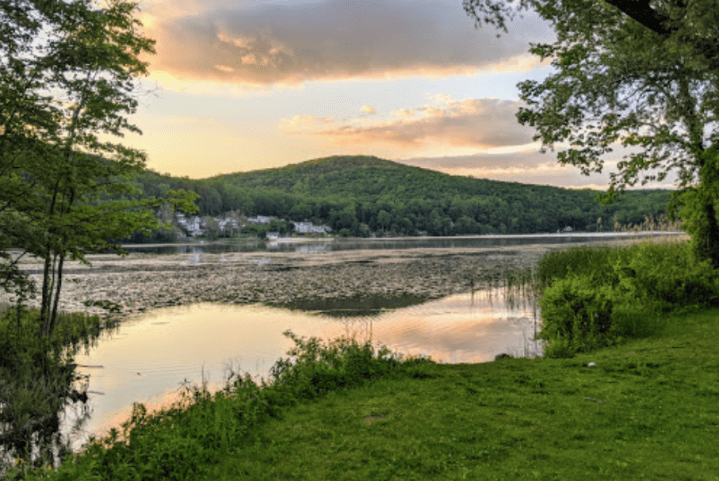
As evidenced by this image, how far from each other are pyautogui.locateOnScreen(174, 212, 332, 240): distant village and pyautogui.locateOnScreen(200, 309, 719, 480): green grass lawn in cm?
13447

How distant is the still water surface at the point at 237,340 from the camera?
11508mm

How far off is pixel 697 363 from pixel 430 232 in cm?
15464

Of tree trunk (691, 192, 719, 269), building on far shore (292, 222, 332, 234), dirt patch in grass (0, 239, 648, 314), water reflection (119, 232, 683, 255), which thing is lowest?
dirt patch in grass (0, 239, 648, 314)

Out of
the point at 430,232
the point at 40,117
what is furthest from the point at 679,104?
the point at 430,232

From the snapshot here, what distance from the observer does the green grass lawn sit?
487 cm

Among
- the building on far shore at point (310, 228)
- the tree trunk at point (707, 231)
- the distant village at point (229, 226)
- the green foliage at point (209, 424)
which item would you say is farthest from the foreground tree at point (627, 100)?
the building on far shore at point (310, 228)

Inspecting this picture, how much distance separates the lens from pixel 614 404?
21.8 feet

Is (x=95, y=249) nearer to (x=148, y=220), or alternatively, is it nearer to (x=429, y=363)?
(x=148, y=220)

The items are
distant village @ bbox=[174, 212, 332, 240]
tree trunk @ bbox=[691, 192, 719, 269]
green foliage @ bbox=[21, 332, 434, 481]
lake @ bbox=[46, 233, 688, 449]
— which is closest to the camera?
green foliage @ bbox=[21, 332, 434, 481]

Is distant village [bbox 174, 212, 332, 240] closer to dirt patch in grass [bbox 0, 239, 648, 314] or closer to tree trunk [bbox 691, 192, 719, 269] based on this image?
dirt patch in grass [bbox 0, 239, 648, 314]

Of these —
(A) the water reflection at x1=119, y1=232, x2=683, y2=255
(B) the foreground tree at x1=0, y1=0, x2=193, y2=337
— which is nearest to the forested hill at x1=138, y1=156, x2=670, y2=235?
(A) the water reflection at x1=119, y1=232, x2=683, y2=255

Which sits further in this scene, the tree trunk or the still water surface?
the tree trunk

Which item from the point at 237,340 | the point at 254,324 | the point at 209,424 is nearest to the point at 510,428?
the point at 209,424

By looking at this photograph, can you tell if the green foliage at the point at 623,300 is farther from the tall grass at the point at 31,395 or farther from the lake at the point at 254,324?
the tall grass at the point at 31,395
